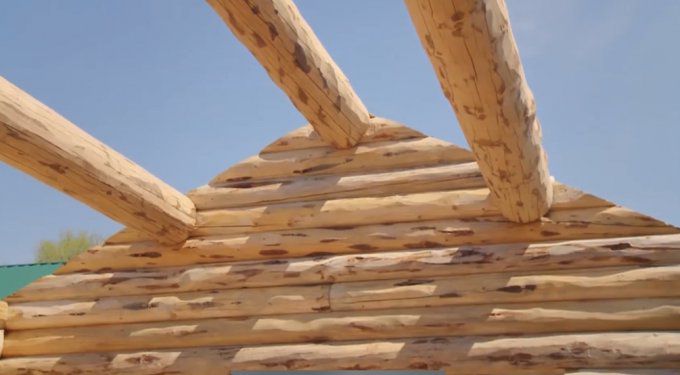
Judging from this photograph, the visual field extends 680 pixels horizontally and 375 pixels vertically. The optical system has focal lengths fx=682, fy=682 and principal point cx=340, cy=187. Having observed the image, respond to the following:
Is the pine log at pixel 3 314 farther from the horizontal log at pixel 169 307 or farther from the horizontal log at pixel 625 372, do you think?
the horizontal log at pixel 625 372

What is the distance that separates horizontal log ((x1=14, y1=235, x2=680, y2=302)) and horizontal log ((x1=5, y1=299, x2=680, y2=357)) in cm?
32

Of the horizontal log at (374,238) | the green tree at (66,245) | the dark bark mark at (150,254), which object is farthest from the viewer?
the green tree at (66,245)

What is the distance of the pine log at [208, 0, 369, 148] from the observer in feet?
13.2

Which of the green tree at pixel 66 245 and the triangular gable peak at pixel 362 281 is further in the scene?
the green tree at pixel 66 245

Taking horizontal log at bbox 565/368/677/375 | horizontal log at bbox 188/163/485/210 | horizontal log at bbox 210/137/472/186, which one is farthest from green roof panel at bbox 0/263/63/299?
horizontal log at bbox 565/368/677/375

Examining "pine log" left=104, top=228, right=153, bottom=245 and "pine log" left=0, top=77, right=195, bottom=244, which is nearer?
"pine log" left=0, top=77, right=195, bottom=244

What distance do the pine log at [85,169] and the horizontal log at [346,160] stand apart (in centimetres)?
71

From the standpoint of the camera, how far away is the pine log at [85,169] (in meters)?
4.38

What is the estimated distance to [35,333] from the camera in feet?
22.2

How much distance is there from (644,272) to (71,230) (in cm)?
2239

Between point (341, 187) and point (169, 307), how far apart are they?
1972 mm

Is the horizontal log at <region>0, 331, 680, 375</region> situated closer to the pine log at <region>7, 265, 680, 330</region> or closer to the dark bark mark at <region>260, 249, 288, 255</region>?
the pine log at <region>7, 265, 680, 330</region>

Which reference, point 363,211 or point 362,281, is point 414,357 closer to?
point 362,281

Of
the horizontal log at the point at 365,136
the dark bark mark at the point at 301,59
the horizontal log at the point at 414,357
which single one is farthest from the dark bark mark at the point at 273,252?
the dark bark mark at the point at 301,59
